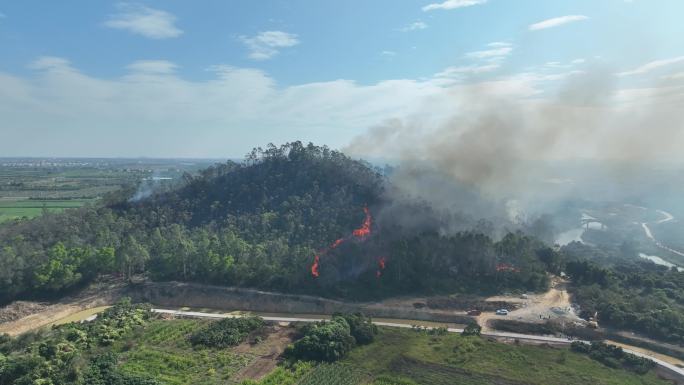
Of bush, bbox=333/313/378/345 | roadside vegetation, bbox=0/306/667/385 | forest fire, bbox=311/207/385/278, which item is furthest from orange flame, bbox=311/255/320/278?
bush, bbox=333/313/378/345

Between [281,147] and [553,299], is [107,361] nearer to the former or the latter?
[553,299]

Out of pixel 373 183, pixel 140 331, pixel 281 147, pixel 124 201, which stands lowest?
pixel 140 331

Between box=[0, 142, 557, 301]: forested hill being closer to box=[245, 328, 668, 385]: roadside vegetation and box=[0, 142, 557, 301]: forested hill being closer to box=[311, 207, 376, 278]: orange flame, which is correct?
box=[311, 207, 376, 278]: orange flame

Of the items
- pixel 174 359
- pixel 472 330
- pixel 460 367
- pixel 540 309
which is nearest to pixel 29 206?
pixel 174 359

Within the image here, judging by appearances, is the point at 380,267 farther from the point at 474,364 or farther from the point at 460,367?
the point at 460,367

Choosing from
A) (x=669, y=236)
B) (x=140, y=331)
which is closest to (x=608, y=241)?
(x=669, y=236)

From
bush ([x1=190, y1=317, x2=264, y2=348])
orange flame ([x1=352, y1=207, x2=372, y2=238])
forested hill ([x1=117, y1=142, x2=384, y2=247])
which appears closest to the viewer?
bush ([x1=190, y1=317, x2=264, y2=348])
